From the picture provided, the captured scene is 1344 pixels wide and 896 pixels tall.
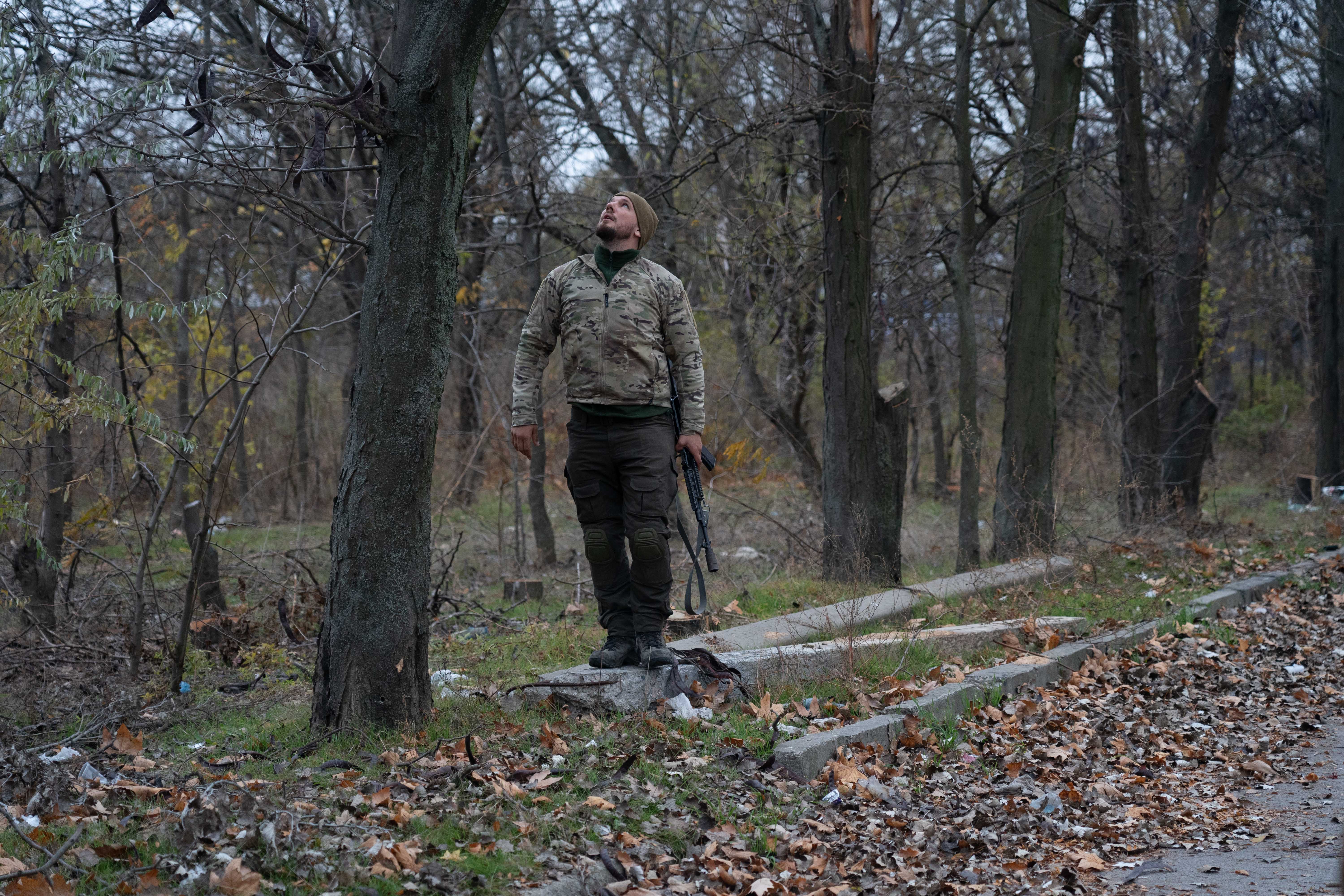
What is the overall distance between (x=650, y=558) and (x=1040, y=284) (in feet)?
23.1

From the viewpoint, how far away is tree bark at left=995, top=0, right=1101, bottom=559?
10.9m

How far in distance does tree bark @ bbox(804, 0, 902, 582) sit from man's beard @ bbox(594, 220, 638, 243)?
13.2 ft

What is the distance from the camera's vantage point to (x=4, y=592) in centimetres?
704

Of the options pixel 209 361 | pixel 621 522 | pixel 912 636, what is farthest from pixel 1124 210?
pixel 209 361

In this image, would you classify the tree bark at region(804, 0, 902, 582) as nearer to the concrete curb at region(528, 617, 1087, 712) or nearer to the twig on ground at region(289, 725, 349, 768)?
the concrete curb at region(528, 617, 1087, 712)

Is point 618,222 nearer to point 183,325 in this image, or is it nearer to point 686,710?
point 686,710

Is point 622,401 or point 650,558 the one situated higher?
point 622,401

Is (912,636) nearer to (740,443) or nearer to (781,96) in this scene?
(740,443)

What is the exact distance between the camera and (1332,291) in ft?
55.0

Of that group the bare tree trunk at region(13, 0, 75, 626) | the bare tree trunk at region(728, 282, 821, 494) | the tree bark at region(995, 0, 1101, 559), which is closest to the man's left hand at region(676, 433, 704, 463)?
the bare tree trunk at region(13, 0, 75, 626)

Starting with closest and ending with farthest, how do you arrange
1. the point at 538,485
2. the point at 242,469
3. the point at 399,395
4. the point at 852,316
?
the point at 399,395 → the point at 852,316 → the point at 538,485 → the point at 242,469

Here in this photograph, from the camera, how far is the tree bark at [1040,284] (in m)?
10.9

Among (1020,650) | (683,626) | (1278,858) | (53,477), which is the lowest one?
(1278,858)

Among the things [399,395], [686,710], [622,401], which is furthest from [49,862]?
[622,401]
